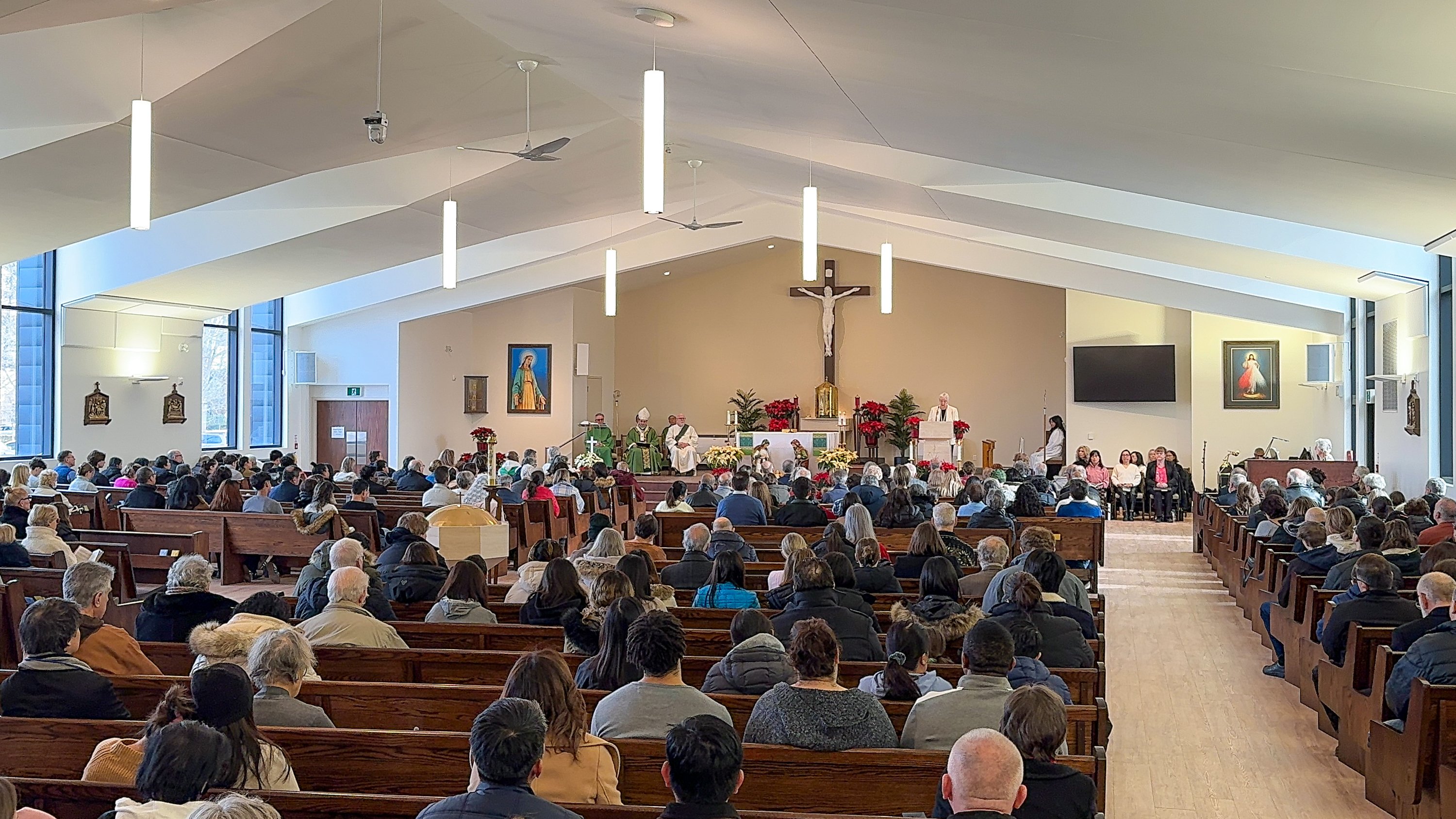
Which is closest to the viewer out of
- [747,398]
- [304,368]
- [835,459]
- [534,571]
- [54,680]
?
[54,680]

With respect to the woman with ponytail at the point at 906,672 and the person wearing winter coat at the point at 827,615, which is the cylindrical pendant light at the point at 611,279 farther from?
the woman with ponytail at the point at 906,672

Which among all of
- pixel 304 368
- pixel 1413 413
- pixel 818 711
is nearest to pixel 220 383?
pixel 304 368

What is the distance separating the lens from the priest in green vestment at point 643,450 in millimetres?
18109

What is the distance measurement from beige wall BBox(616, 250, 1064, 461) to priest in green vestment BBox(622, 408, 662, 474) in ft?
6.20

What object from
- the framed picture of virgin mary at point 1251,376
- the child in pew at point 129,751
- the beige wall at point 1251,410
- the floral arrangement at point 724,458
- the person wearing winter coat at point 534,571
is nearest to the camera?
the child in pew at point 129,751

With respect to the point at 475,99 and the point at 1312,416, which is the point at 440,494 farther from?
the point at 1312,416

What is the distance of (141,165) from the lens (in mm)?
6270

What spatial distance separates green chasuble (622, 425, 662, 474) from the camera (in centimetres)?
1809

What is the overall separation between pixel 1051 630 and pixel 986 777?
217 centimetres

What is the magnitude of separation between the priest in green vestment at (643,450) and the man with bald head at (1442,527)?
12082mm

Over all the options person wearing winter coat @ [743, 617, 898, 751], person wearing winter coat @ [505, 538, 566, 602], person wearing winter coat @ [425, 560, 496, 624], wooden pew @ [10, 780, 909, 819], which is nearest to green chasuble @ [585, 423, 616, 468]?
person wearing winter coat @ [505, 538, 566, 602]

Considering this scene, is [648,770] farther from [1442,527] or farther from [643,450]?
[643,450]

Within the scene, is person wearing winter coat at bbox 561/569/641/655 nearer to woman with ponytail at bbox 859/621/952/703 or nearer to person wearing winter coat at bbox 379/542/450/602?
woman with ponytail at bbox 859/621/952/703

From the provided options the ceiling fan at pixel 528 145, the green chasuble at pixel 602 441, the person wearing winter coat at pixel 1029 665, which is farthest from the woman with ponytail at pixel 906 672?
the green chasuble at pixel 602 441
